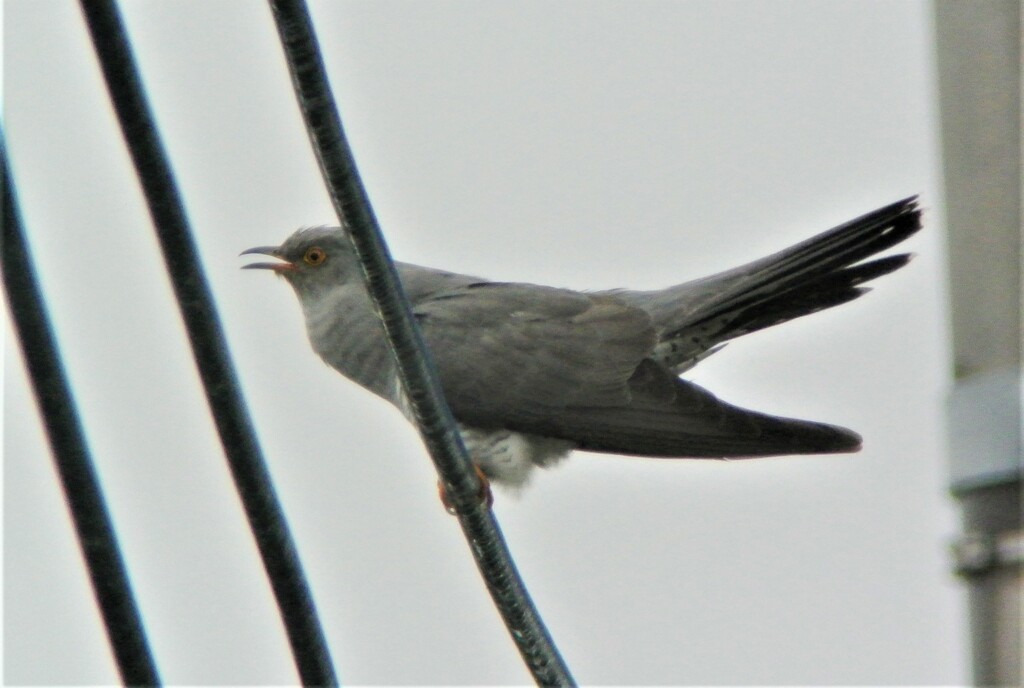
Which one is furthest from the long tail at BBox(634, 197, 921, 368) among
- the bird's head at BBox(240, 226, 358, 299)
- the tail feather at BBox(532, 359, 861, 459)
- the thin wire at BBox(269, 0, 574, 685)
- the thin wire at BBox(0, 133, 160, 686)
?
the thin wire at BBox(0, 133, 160, 686)

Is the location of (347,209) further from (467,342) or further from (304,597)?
(467,342)

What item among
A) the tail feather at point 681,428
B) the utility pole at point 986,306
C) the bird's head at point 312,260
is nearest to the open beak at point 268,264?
the bird's head at point 312,260

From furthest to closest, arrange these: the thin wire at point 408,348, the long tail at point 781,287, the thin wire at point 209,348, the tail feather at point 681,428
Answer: the tail feather at point 681,428 < the long tail at point 781,287 < the thin wire at point 408,348 < the thin wire at point 209,348

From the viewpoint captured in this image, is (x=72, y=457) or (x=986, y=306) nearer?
(x=72, y=457)

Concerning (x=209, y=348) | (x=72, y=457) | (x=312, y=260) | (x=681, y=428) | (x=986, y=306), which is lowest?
(x=72, y=457)

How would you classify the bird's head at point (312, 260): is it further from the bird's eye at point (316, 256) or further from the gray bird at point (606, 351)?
the gray bird at point (606, 351)

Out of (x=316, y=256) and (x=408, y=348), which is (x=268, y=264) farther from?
(x=408, y=348)

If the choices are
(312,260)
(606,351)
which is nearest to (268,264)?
(312,260)
